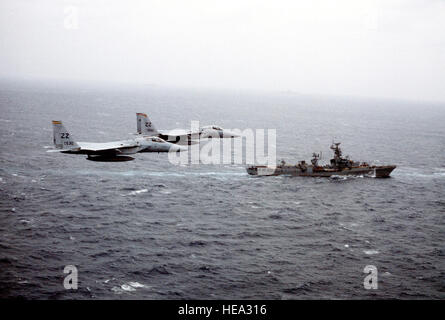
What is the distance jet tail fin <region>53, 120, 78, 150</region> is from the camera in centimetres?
5303

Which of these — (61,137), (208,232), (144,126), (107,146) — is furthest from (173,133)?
(61,137)

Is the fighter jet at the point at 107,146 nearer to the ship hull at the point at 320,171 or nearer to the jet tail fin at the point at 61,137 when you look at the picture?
the jet tail fin at the point at 61,137

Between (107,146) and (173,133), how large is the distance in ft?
45.2

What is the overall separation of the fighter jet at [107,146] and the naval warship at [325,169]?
50.4m

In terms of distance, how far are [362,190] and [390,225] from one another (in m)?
27.1

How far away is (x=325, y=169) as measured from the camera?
11638 cm

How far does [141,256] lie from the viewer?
61625mm

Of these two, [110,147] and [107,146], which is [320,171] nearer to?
[107,146]

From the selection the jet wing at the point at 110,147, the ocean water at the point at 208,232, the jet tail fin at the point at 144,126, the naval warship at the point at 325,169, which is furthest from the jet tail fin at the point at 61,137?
the naval warship at the point at 325,169

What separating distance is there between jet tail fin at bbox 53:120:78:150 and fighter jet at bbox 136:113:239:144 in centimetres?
1148

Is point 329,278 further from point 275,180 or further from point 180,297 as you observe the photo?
point 275,180

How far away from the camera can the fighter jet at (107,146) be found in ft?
175

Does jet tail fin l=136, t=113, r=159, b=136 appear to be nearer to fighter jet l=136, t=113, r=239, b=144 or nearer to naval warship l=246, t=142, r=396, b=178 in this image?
fighter jet l=136, t=113, r=239, b=144

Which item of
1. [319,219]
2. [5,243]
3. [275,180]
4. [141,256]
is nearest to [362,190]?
[275,180]
